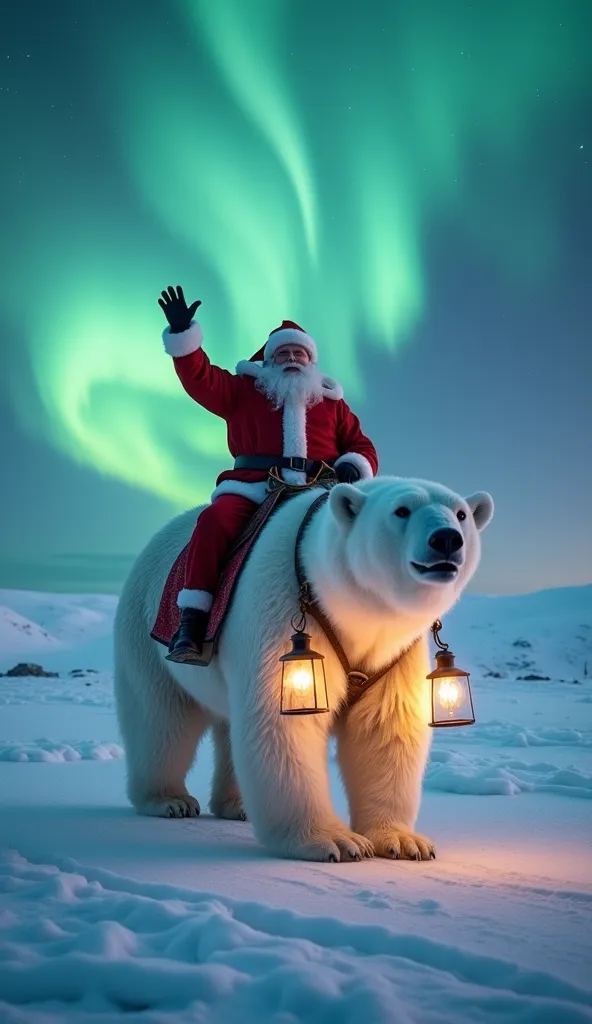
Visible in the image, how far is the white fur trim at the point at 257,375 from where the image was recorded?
4.05m

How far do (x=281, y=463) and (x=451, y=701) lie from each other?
1308mm

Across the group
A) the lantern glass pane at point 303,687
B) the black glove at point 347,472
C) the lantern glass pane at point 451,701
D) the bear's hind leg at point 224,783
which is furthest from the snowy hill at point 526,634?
the lantern glass pane at point 303,687

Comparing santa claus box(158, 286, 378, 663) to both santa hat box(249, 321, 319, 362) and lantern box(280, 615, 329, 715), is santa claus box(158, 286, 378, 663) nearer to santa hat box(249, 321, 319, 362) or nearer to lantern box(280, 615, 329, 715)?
santa hat box(249, 321, 319, 362)

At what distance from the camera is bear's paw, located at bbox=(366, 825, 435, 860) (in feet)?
9.70

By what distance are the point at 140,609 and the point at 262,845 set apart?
1.54 metres

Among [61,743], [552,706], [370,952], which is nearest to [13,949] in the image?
[370,952]

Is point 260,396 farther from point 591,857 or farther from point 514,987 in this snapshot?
point 514,987

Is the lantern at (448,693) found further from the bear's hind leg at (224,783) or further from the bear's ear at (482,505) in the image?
the bear's hind leg at (224,783)

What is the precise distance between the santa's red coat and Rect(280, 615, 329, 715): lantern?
1014 millimetres

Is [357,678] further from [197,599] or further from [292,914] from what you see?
[292,914]

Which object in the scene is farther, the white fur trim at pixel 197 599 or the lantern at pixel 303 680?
the white fur trim at pixel 197 599

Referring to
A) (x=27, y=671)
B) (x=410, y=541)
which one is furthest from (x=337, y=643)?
(x=27, y=671)

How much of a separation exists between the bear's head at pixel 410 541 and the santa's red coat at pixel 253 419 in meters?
0.84

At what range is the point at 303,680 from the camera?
2.91 metres
